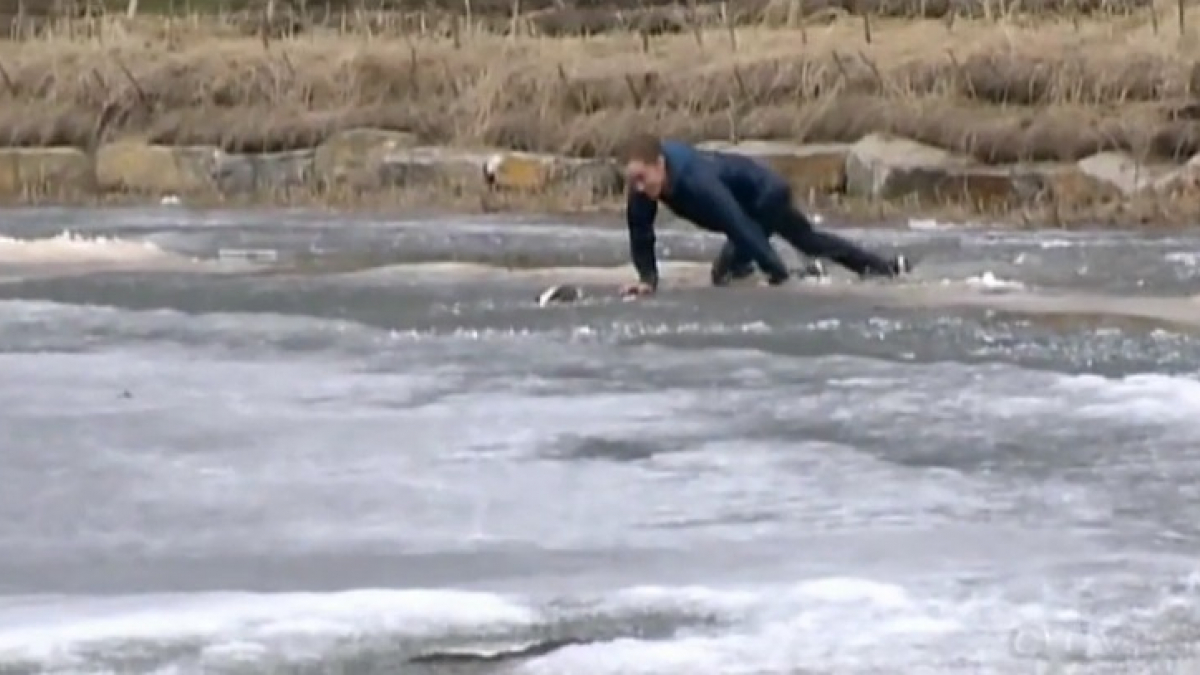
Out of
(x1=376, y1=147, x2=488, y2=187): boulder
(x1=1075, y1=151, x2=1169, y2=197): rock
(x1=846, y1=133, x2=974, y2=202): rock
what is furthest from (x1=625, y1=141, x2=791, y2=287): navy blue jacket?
(x1=376, y1=147, x2=488, y2=187): boulder

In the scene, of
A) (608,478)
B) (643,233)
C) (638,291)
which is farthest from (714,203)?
(608,478)

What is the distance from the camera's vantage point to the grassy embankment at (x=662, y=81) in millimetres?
21859

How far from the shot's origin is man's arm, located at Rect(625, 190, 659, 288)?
14.1m

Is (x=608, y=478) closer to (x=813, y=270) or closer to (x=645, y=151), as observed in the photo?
(x=645, y=151)

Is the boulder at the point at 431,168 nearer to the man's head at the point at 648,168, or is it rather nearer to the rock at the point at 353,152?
the rock at the point at 353,152

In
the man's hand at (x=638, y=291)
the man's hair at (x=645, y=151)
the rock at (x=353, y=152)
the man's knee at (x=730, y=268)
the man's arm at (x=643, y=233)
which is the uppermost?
the man's hair at (x=645, y=151)

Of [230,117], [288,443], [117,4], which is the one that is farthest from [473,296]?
[117,4]

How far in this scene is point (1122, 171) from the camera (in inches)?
802

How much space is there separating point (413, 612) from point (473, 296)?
7656mm

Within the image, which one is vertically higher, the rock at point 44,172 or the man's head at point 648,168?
the man's head at point 648,168

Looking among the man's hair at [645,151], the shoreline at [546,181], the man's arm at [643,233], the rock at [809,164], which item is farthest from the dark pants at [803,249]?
the rock at [809,164]

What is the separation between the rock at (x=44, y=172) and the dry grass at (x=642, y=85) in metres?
0.58

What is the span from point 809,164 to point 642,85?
296 centimetres

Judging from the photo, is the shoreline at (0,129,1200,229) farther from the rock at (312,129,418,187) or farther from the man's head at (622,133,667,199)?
the man's head at (622,133,667,199)
